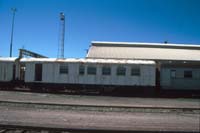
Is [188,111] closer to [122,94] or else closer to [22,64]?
[122,94]

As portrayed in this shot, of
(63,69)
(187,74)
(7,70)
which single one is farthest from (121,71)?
(7,70)

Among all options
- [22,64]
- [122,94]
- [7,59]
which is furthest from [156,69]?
[7,59]

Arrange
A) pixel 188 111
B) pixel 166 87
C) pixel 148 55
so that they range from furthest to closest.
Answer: pixel 148 55, pixel 166 87, pixel 188 111

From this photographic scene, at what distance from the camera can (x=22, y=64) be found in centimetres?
2745

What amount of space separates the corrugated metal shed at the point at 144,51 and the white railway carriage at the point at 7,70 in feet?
36.6

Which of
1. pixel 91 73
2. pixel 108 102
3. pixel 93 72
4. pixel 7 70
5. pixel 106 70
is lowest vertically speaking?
pixel 108 102

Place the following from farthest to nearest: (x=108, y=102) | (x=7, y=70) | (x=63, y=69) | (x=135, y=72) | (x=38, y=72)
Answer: (x=7, y=70) → (x=38, y=72) → (x=63, y=69) → (x=135, y=72) → (x=108, y=102)

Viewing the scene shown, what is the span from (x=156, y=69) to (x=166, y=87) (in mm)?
2186

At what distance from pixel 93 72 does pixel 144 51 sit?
49.8 ft

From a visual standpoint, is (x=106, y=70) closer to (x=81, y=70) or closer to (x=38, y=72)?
(x=81, y=70)

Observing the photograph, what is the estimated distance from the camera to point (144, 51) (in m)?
38.2

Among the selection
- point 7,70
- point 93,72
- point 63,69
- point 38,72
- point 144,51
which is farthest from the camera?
point 144,51

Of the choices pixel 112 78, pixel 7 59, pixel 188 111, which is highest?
pixel 7 59

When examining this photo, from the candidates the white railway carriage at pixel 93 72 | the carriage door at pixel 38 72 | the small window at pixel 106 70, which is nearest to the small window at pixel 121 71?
Result: the white railway carriage at pixel 93 72
